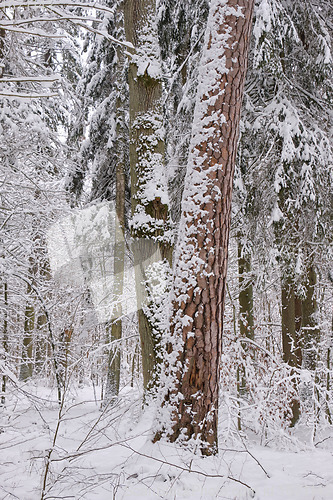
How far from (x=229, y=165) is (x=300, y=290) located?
439 centimetres

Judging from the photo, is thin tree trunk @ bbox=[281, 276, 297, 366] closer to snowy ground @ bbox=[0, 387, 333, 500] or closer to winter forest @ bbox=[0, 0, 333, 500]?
winter forest @ bbox=[0, 0, 333, 500]

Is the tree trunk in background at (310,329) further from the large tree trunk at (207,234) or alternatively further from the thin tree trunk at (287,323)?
the large tree trunk at (207,234)

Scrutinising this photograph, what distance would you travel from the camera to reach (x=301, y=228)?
6.51 meters

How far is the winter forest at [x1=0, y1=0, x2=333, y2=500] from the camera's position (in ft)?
8.43

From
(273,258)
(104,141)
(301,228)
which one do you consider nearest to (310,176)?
(301,228)

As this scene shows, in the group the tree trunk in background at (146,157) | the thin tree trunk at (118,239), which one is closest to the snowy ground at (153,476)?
the tree trunk in background at (146,157)

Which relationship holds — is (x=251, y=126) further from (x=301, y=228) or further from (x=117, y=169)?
(x=117, y=169)

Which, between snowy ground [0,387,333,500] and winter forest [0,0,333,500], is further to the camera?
winter forest [0,0,333,500]

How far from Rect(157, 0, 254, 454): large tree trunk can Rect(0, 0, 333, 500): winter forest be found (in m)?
0.01

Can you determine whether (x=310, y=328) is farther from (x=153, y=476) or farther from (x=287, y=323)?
(x=153, y=476)

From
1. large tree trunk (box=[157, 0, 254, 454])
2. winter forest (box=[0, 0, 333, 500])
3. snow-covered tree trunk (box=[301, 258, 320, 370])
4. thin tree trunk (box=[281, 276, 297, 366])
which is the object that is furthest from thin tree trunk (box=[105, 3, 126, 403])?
large tree trunk (box=[157, 0, 254, 454])

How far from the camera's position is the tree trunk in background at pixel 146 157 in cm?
→ 370

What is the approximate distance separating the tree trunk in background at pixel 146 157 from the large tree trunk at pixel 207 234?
679 mm

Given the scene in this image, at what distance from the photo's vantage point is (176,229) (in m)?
4.93
